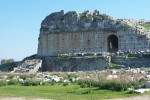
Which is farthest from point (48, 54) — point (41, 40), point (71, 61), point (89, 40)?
point (71, 61)

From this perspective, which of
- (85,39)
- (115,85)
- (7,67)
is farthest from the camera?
(7,67)

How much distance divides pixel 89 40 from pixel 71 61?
8.44 metres

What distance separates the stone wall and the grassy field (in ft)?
67.9

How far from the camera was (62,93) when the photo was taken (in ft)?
73.8

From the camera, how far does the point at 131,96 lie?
64.1ft

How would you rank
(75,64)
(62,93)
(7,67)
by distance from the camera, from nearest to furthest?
(62,93) → (75,64) → (7,67)

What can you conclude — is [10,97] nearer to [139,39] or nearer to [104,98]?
[104,98]

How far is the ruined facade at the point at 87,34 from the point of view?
52.8 metres

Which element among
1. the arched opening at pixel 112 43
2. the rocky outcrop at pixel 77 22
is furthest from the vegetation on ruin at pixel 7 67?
the arched opening at pixel 112 43

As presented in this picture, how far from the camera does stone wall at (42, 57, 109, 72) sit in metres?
46.5

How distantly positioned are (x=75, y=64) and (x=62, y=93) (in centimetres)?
2650

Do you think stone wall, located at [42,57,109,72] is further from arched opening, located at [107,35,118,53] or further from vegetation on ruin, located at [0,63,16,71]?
arched opening, located at [107,35,118,53]

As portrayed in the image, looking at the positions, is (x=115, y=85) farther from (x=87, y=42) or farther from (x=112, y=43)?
(x=112, y=43)

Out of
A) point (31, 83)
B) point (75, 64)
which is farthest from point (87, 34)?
point (31, 83)
